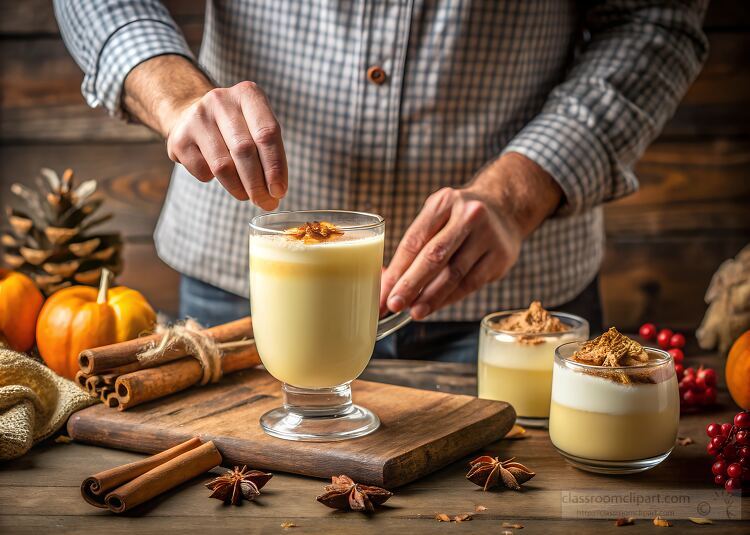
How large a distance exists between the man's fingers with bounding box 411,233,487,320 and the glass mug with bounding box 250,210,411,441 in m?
0.14

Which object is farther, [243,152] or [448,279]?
[448,279]

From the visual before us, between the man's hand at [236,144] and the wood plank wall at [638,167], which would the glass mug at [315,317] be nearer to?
the man's hand at [236,144]

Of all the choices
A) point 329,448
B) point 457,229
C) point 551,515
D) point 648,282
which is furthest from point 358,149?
point 648,282

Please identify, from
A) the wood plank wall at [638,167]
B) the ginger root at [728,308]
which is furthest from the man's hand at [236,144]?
the wood plank wall at [638,167]

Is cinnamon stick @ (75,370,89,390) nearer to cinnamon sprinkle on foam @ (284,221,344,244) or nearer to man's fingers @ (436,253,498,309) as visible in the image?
cinnamon sprinkle on foam @ (284,221,344,244)

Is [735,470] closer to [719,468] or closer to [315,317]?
[719,468]

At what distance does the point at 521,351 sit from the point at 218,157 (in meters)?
0.58

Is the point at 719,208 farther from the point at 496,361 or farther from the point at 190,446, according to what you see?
the point at 190,446

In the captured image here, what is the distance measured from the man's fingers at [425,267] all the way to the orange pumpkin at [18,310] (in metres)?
0.68

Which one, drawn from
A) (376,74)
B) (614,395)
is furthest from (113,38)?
(614,395)

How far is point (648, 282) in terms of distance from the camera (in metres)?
2.95

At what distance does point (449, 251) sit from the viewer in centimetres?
147

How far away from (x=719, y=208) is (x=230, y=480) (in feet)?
7.20

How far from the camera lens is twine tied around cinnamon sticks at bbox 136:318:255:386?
147 centimetres
